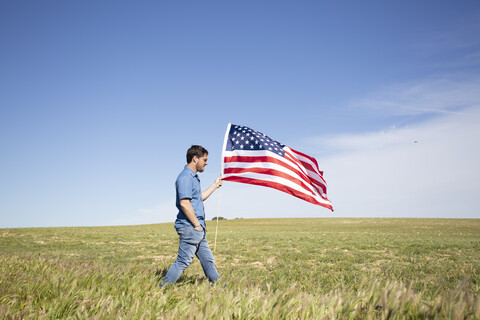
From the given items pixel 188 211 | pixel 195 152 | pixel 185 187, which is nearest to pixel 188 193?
pixel 185 187

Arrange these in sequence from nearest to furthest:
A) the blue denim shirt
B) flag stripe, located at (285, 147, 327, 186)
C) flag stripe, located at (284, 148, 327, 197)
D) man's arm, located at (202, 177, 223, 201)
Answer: the blue denim shirt → man's arm, located at (202, 177, 223, 201) → flag stripe, located at (284, 148, 327, 197) → flag stripe, located at (285, 147, 327, 186)

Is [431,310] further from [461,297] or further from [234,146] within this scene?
[234,146]

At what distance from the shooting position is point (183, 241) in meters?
5.59

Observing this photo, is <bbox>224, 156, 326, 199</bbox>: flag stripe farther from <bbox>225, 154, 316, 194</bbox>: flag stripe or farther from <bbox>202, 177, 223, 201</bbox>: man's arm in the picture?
<bbox>202, 177, 223, 201</bbox>: man's arm

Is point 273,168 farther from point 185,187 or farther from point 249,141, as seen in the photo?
point 185,187

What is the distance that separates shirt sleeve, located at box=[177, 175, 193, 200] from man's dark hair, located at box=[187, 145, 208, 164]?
507 millimetres

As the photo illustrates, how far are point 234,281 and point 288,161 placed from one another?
11.5 feet

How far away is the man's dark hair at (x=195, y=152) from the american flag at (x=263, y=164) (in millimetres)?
1476

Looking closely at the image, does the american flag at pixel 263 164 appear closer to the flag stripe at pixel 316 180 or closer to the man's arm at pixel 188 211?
the flag stripe at pixel 316 180

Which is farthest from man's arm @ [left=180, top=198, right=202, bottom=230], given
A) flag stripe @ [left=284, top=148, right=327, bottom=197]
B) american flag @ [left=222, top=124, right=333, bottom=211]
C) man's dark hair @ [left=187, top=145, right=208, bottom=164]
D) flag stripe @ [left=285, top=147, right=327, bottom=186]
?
flag stripe @ [left=285, top=147, right=327, bottom=186]

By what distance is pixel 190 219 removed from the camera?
5.41 meters

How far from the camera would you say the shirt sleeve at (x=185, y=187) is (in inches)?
215

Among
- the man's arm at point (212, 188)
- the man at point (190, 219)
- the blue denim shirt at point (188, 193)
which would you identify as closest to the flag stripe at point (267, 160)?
the man's arm at point (212, 188)

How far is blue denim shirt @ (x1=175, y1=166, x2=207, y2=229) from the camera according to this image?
549 cm
